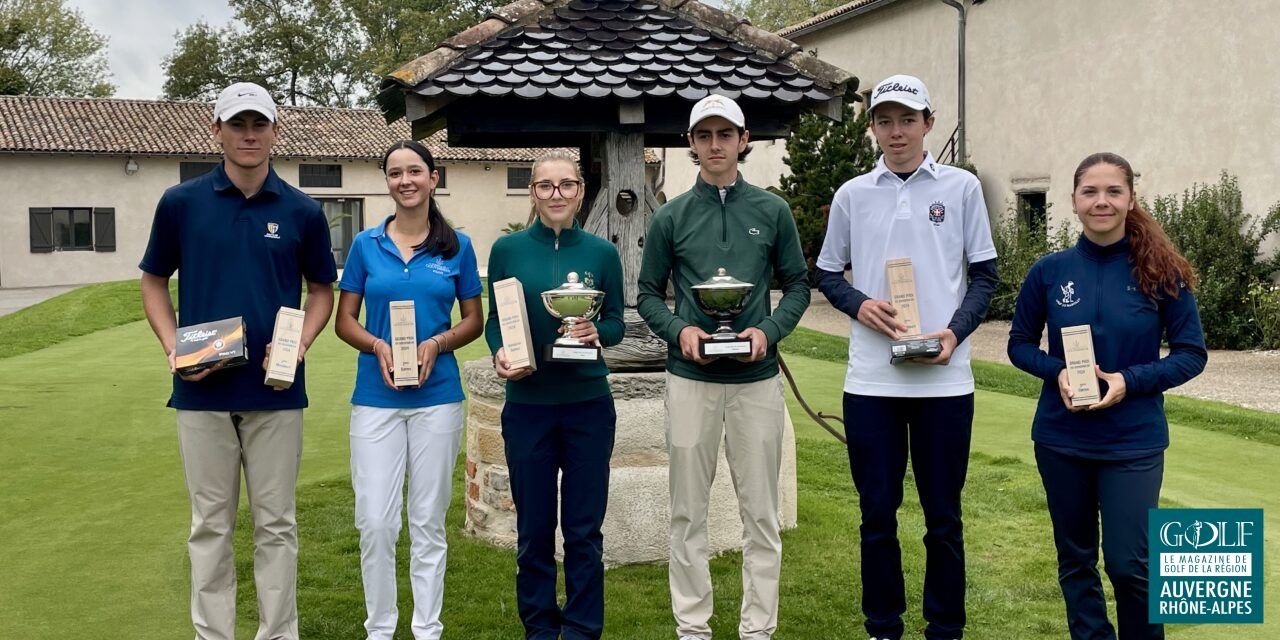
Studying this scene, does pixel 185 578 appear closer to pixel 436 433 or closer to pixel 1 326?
pixel 436 433

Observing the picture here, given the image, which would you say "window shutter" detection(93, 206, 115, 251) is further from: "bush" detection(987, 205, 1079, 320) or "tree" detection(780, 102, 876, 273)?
"bush" detection(987, 205, 1079, 320)

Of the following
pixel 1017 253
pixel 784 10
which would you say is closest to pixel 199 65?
pixel 784 10

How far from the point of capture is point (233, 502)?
405 cm

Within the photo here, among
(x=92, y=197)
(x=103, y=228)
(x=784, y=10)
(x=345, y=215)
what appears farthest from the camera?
Result: (x=784, y=10)

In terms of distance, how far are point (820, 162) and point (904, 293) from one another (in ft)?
59.4

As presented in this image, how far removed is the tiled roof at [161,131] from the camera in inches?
1236

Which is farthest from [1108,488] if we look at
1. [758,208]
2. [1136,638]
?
[758,208]

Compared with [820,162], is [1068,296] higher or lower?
lower

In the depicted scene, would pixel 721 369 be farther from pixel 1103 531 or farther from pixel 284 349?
pixel 284 349

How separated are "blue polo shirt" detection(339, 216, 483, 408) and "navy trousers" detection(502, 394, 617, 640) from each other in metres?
0.30

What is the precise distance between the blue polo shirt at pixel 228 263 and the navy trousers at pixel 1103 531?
2.57 meters

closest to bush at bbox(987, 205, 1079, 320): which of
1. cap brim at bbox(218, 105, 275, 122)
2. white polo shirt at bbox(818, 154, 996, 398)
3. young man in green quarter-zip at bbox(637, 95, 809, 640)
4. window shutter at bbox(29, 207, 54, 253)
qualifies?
white polo shirt at bbox(818, 154, 996, 398)

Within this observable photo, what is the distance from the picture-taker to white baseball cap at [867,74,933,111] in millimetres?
4035

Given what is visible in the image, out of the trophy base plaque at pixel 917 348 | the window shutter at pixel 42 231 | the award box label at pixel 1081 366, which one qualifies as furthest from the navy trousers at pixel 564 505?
the window shutter at pixel 42 231
